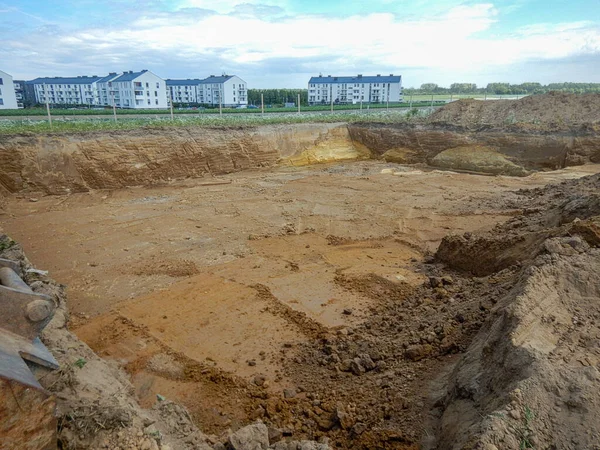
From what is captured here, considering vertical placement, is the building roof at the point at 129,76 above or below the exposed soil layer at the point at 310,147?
above

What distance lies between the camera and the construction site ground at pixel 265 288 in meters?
4.46

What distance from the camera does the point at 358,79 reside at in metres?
70.2

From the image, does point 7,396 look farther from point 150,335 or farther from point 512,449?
point 150,335

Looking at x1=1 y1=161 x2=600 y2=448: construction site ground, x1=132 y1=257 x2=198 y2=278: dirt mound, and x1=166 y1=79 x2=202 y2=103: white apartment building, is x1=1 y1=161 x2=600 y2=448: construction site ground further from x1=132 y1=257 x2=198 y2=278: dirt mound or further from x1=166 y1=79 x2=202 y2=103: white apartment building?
x1=166 y1=79 x2=202 y2=103: white apartment building

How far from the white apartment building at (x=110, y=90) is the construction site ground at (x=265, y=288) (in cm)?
5446

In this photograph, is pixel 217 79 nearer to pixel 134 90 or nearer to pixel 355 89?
pixel 134 90

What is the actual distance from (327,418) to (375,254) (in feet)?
16.7

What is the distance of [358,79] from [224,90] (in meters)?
21.3

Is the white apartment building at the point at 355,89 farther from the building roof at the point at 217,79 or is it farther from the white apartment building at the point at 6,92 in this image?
the white apartment building at the point at 6,92

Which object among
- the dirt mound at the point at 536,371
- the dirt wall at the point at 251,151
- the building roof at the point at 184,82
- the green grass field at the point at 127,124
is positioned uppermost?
the building roof at the point at 184,82

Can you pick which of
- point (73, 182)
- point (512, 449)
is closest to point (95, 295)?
point (512, 449)

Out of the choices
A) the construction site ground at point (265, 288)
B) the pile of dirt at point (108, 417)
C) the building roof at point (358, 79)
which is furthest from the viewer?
the building roof at point (358, 79)

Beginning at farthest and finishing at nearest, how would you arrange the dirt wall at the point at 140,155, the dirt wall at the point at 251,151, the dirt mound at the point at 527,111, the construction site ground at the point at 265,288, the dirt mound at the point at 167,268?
the dirt mound at the point at 527,111 < the dirt wall at the point at 251,151 < the dirt wall at the point at 140,155 < the dirt mound at the point at 167,268 < the construction site ground at the point at 265,288

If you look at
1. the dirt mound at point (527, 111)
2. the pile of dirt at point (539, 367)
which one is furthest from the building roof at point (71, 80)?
the pile of dirt at point (539, 367)
